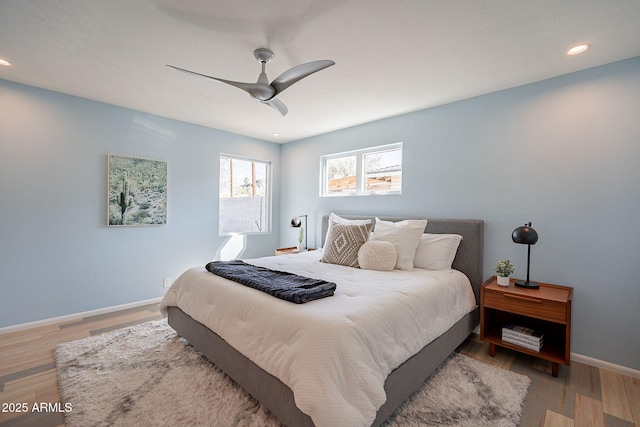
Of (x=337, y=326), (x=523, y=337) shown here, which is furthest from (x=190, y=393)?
(x=523, y=337)

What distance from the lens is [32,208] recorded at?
9.31ft

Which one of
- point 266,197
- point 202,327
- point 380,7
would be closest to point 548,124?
point 380,7

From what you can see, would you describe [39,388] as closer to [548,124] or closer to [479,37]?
[479,37]

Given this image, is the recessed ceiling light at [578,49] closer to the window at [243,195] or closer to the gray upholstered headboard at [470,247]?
the gray upholstered headboard at [470,247]

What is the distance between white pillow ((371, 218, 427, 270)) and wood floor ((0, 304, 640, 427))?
37.6 inches

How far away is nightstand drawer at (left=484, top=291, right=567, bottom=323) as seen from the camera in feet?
6.68

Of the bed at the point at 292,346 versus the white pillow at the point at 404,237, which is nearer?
the bed at the point at 292,346

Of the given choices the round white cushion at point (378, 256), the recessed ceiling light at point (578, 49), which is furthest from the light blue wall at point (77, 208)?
the recessed ceiling light at point (578, 49)

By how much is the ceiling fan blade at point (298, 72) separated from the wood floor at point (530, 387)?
253 cm

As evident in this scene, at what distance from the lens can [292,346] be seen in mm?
1452

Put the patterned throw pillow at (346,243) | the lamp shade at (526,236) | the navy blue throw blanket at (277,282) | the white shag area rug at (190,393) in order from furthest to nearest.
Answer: the patterned throw pillow at (346,243) → the lamp shade at (526,236) → the navy blue throw blanket at (277,282) → the white shag area rug at (190,393)

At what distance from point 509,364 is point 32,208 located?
480 cm

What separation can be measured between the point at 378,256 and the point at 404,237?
0.40 metres

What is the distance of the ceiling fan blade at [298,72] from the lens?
1.78 m
